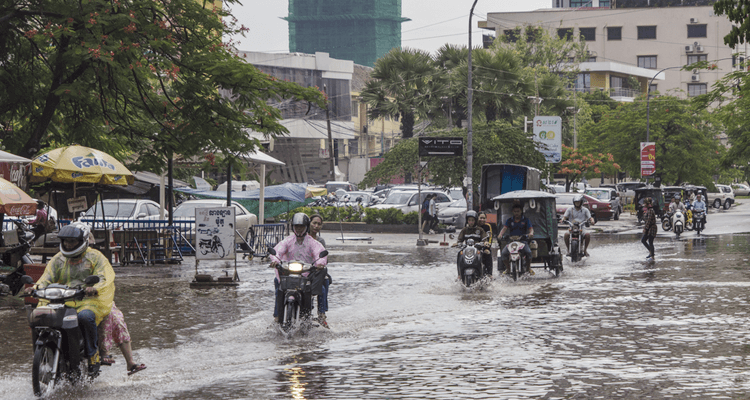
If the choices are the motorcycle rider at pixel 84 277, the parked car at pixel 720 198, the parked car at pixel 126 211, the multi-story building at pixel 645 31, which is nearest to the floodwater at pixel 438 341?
the motorcycle rider at pixel 84 277

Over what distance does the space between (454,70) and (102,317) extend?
39008 millimetres

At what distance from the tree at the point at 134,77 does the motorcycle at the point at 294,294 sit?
15.7 feet

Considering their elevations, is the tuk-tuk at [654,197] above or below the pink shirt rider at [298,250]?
above

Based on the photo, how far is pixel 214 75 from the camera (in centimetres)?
1476

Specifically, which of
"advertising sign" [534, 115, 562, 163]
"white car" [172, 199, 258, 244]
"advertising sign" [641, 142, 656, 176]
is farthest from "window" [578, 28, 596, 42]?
"white car" [172, 199, 258, 244]

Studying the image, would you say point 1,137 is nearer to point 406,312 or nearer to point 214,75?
point 214,75

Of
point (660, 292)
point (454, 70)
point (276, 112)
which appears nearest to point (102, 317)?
point (276, 112)

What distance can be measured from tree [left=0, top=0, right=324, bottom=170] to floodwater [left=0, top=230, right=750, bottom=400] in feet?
9.53

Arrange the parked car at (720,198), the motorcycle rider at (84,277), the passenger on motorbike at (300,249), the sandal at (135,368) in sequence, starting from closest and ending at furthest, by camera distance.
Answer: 1. the motorcycle rider at (84,277)
2. the sandal at (135,368)
3. the passenger on motorbike at (300,249)
4. the parked car at (720,198)

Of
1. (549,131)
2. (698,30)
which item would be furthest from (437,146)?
(698,30)

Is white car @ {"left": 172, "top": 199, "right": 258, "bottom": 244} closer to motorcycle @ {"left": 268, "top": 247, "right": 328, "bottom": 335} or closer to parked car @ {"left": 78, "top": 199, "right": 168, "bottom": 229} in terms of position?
parked car @ {"left": 78, "top": 199, "right": 168, "bottom": 229}

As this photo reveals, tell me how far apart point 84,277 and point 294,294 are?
306cm

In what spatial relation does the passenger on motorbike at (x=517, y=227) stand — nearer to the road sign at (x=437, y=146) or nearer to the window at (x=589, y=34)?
the road sign at (x=437, y=146)

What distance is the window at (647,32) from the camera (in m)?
100
